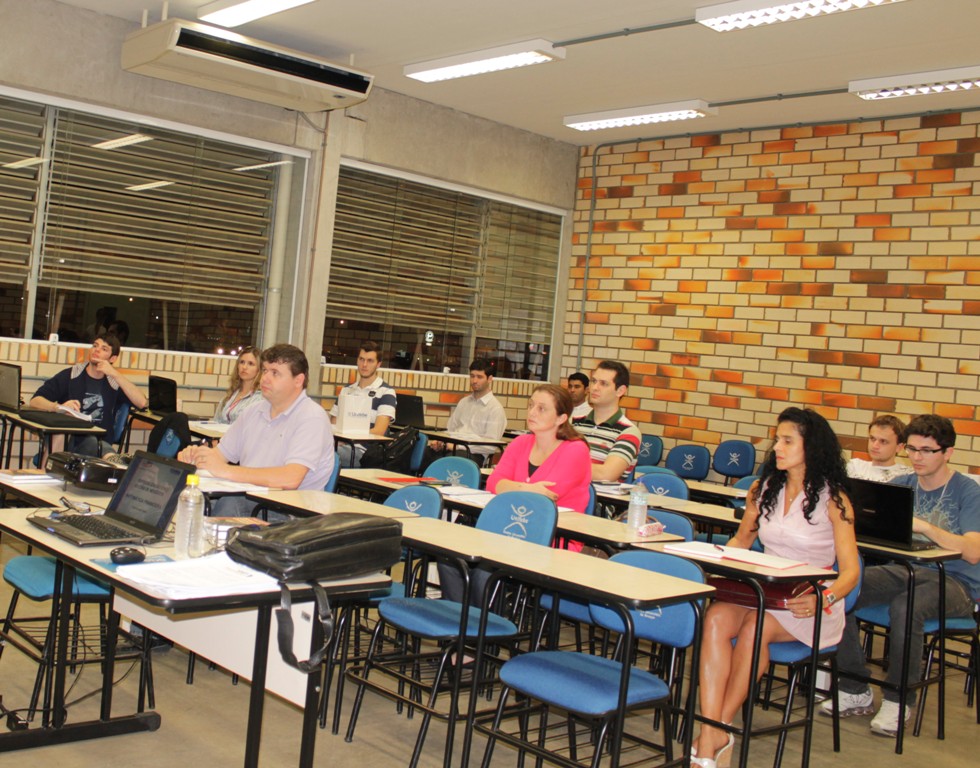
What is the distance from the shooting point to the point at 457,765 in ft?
11.5

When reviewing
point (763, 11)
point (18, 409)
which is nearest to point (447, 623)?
point (18, 409)

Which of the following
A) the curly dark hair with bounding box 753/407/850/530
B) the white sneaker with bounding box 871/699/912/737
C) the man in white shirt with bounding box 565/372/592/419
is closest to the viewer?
the curly dark hair with bounding box 753/407/850/530

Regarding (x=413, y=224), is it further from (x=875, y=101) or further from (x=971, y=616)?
(x=971, y=616)

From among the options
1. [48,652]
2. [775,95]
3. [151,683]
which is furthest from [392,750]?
[775,95]

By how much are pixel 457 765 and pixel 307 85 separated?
517cm

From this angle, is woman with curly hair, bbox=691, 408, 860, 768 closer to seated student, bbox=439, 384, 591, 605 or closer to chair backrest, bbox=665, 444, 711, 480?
seated student, bbox=439, 384, 591, 605

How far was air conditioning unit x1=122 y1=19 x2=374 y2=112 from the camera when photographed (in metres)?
6.60

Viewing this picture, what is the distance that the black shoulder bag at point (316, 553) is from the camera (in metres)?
2.52

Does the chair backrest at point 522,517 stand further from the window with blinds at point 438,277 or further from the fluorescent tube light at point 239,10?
the window with blinds at point 438,277

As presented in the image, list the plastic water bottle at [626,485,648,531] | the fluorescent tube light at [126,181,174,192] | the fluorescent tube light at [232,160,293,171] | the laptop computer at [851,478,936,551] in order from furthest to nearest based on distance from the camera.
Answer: the fluorescent tube light at [232,160,293,171]
the fluorescent tube light at [126,181,174,192]
the laptop computer at [851,478,936,551]
the plastic water bottle at [626,485,648,531]

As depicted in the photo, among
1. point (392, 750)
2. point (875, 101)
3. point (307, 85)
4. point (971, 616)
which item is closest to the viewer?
point (392, 750)

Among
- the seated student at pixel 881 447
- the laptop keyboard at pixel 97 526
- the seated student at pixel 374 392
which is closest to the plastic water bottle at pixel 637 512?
the seated student at pixel 881 447

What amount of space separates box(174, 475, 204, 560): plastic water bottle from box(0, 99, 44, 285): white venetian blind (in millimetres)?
5129

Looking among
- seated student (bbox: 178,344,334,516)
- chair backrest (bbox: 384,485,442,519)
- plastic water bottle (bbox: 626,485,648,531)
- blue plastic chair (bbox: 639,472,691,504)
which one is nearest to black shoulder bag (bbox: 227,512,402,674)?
chair backrest (bbox: 384,485,442,519)
